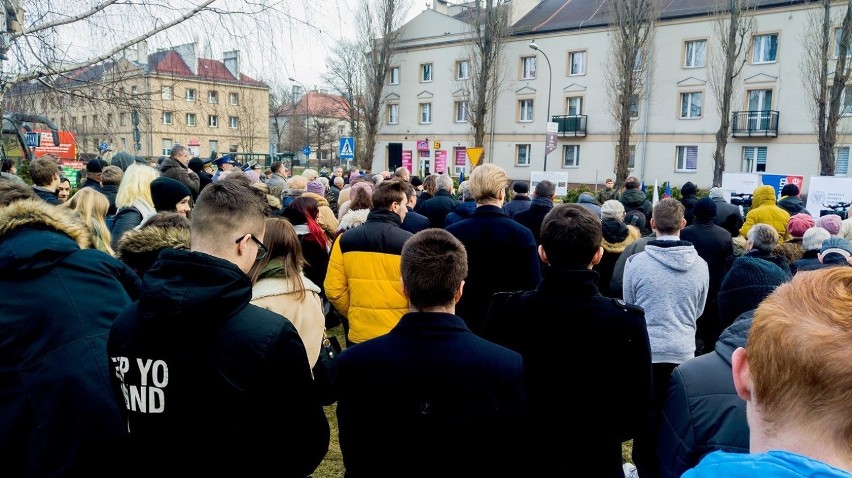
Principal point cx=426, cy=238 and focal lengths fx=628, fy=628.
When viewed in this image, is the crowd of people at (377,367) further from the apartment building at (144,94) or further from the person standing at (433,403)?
the apartment building at (144,94)

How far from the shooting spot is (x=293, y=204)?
606 cm

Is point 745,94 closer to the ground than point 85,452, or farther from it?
farther from it

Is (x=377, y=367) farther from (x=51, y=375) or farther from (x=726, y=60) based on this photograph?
(x=726, y=60)

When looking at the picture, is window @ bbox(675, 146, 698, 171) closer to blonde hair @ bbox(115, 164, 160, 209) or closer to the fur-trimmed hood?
blonde hair @ bbox(115, 164, 160, 209)

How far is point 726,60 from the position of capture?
1433 inches

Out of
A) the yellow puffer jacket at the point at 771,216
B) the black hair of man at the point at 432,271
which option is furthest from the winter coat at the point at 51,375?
the yellow puffer jacket at the point at 771,216

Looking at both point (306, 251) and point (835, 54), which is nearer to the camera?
point (306, 251)

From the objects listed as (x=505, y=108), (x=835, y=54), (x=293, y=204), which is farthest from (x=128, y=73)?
(x=505, y=108)

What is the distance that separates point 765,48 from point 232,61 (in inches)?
1605

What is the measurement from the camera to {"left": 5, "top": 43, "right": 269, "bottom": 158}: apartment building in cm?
580

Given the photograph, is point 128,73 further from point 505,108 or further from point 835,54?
point 505,108

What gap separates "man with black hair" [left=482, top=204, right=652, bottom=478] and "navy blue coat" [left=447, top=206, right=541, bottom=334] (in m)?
1.63

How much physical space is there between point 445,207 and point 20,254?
Result: 20.1ft

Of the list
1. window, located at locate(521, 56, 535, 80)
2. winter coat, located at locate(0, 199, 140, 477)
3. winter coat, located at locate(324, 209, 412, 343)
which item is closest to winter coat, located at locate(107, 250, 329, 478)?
winter coat, located at locate(0, 199, 140, 477)
